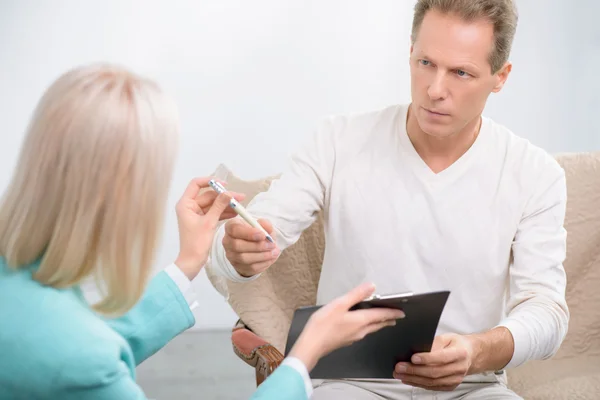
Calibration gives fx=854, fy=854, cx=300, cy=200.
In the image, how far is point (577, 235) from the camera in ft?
7.48

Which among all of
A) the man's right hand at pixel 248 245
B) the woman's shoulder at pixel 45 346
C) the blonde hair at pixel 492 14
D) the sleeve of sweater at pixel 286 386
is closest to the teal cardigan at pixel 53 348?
the woman's shoulder at pixel 45 346

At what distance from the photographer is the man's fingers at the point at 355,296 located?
4.72 ft

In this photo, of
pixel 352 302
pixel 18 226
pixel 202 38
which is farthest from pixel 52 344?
pixel 202 38

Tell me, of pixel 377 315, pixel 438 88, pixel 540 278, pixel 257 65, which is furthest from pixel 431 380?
pixel 257 65

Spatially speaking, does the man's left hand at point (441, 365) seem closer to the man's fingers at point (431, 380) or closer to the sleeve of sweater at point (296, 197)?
the man's fingers at point (431, 380)

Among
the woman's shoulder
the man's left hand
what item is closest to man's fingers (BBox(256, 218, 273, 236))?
the man's left hand

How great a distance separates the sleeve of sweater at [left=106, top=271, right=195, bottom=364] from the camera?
4.91 ft

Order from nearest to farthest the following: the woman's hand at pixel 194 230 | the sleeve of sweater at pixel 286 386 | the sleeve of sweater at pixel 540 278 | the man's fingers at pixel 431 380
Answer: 1. the sleeve of sweater at pixel 286 386
2. the woman's hand at pixel 194 230
3. the man's fingers at pixel 431 380
4. the sleeve of sweater at pixel 540 278

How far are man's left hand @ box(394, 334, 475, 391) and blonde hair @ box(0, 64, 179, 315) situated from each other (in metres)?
0.65

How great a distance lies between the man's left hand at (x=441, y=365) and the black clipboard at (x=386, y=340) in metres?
0.02

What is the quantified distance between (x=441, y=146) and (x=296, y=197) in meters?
0.36

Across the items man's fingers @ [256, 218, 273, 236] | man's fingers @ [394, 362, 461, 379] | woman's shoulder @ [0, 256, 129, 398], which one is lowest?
man's fingers @ [394, 362, 461, 379]

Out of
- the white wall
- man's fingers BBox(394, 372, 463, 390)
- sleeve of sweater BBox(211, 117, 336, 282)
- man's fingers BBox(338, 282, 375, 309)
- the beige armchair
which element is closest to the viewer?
man's fingers BBox(338, 282, 375, 309)

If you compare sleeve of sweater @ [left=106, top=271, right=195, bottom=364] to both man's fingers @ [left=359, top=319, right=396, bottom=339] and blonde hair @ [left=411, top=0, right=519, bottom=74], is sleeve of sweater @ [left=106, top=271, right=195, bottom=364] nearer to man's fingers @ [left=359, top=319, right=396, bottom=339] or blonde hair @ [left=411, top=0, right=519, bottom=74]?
man's fingers @ [left=359, top=319, right=396, bottom=339]
